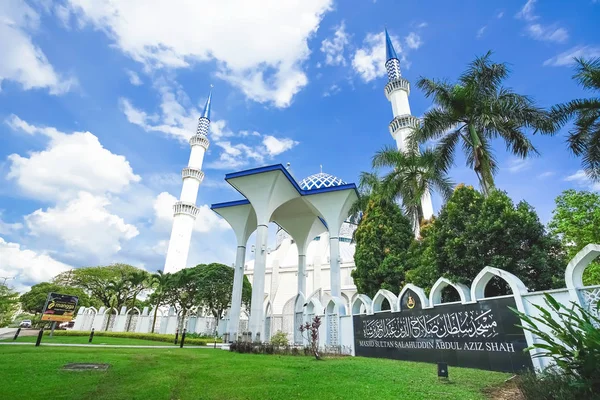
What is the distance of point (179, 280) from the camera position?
97.1 ft

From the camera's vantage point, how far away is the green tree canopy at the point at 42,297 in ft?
138

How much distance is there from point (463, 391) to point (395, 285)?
1011cm

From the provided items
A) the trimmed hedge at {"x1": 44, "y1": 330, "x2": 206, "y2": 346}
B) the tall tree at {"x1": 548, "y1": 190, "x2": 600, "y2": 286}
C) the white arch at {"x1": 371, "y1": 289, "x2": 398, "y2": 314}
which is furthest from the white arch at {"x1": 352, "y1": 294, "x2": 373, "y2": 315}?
the trimmed hedge at {"x1": 44, "y1": 330, "x2": 206, "y2": 346}

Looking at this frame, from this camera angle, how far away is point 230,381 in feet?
22.5

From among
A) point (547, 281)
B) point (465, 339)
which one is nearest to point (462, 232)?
point (547, 281)

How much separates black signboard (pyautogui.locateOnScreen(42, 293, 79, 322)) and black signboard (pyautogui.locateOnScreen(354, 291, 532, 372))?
58.1ft

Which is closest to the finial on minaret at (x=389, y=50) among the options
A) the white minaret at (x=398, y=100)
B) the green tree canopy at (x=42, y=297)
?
the white minaret at (x=398, y=100)

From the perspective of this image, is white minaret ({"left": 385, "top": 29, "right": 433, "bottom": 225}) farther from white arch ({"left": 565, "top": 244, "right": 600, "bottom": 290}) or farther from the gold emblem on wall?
white arch ({"left": 565, "top": 244, "right": 600, "bottom": 290})

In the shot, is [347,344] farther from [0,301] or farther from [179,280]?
[0,301]

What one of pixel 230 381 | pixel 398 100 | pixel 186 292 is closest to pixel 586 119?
pixel 230 381

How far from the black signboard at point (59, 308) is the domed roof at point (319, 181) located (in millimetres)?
16856

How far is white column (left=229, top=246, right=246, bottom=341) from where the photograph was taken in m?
19.8

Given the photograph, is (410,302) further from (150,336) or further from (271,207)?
(150,336)

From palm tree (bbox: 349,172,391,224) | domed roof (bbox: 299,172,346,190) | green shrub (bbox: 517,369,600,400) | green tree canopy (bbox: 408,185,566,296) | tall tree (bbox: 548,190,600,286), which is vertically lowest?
green shrub (bbox: 517,369,600,400)
